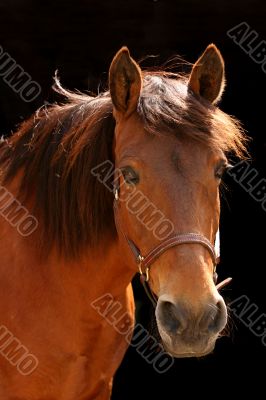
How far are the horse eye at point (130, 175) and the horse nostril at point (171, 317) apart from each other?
46cm

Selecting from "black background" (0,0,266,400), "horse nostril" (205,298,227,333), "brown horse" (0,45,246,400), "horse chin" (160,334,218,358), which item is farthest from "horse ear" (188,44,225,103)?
"black background" (0,0,266,400)

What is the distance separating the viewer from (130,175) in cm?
244

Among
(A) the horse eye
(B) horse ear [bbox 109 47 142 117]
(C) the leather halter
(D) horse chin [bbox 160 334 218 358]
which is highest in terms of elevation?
(B) horse ear [bbox 109 47 142 117]

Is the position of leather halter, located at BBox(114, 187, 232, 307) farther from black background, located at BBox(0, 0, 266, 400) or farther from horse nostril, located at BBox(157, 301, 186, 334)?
black background, located at BBox(0, 0, 266, 400)

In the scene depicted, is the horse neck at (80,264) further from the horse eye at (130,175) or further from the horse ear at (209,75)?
the horse ear at (209,75)

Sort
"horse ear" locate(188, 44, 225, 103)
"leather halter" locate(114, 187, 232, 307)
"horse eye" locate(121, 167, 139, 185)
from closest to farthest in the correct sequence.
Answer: "leather halter" locate(114, 187, 232, 307) → "horse eye" locate(121, 167, 139, 185) → "horse ear" locate(188, 44, 225, 103)

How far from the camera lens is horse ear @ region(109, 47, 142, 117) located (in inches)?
100.0

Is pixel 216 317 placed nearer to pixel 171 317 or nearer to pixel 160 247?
pixel 171 317

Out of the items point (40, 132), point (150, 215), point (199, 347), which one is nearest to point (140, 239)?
point (150, 215)

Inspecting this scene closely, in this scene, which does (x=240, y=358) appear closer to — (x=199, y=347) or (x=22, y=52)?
(x=22, y=52)

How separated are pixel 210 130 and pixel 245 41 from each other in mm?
2979

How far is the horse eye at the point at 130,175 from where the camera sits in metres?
2.43

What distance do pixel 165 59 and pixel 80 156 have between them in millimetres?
3137

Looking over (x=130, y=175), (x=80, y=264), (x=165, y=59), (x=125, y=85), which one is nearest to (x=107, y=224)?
(x=80, y=264)
